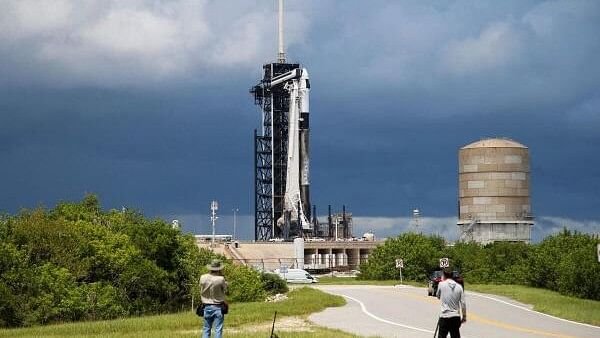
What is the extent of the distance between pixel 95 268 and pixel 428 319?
19299 millimetres

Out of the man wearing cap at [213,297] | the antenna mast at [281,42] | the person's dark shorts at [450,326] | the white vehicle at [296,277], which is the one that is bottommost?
the white vehicle at [296,277]

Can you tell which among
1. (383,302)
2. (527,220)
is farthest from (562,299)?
(527,220)

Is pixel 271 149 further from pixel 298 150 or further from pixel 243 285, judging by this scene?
pixel 243 285

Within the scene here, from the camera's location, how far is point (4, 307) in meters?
39.3

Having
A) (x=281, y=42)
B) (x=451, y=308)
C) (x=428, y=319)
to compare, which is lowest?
(x=428, y=319)

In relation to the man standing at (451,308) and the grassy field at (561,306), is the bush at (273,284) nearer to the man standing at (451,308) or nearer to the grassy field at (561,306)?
the grassy field at (561,306)

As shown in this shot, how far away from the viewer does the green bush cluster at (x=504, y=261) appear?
55.8 meters

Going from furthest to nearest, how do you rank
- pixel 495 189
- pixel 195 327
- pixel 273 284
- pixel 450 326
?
pixel 495 189
pixel 273 284
pixel 195 327
pixel 450 326

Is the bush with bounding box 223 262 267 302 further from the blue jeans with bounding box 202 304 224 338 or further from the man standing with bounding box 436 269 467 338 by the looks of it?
the man standing with bounding box 436 269 467 338

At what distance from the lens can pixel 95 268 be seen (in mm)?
46719

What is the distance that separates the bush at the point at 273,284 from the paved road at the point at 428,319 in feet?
28.1

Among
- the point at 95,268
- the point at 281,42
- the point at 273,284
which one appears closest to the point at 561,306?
the point at 273,284

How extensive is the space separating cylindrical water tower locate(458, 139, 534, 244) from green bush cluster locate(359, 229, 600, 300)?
29.1ft

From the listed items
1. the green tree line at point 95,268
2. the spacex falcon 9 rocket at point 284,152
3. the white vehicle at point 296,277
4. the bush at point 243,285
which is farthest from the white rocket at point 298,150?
the bush at point 243,285
